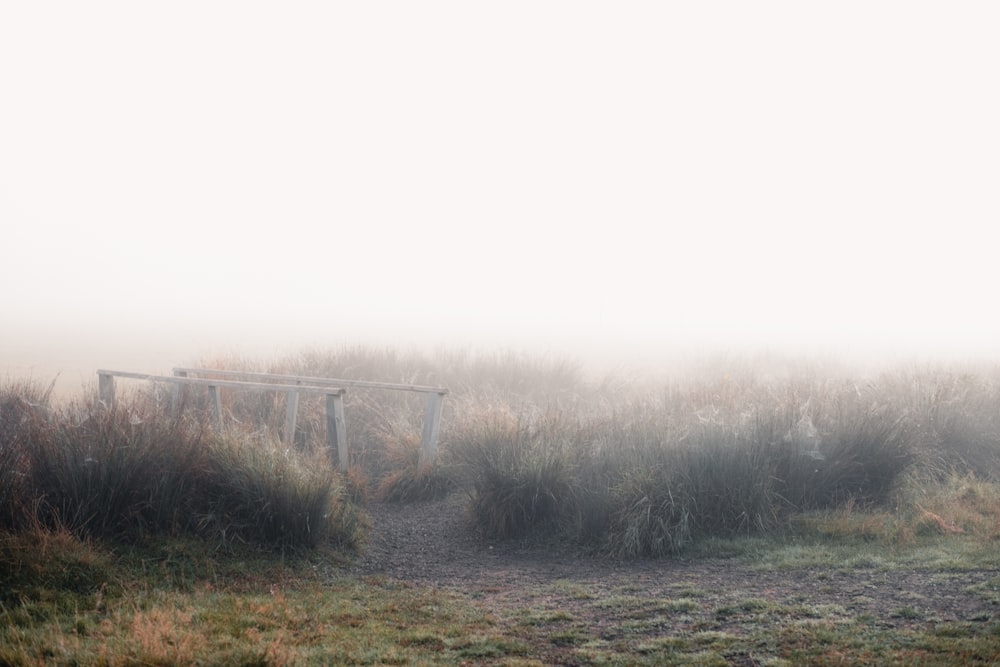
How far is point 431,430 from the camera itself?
487 inches

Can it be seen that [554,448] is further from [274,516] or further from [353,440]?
[353,440]

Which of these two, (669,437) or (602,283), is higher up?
(602,283)

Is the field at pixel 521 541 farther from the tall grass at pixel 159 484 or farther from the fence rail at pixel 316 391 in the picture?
the fence rail at pixel 316 391

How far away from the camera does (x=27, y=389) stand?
12.7 meters

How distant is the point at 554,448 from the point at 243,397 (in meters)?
7.68

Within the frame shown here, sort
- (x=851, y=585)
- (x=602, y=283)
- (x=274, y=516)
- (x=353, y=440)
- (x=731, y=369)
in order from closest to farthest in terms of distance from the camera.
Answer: (x=851, y=585), (x=274, y=516), (x=353, y=440), (x=731, y=369), (x=602, y=283)

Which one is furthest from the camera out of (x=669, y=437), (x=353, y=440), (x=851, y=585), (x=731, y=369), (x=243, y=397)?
(x=731, y=369)

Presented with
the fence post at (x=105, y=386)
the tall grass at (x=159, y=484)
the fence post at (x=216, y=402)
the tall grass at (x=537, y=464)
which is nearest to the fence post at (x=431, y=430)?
the tall grass at (x=537, y=464)

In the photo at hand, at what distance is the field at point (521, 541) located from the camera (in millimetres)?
5477

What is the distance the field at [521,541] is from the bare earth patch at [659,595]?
31 mm

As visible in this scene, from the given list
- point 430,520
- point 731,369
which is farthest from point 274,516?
point 731,369

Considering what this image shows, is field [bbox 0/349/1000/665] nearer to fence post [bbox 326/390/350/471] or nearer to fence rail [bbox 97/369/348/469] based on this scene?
fence post [bbox 326/390/350/471]

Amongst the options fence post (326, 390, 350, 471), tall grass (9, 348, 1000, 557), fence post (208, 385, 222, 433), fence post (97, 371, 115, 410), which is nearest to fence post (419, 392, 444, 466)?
tall grass (9, 348, 1000, 557)

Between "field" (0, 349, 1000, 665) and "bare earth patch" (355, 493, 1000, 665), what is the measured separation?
0.03 meters
